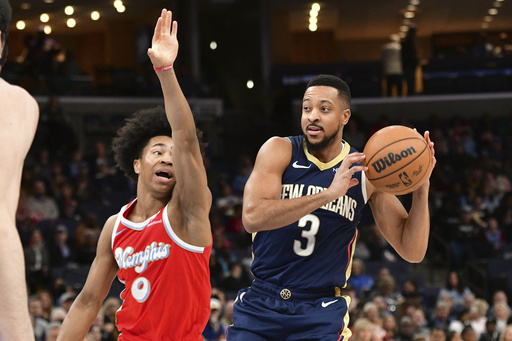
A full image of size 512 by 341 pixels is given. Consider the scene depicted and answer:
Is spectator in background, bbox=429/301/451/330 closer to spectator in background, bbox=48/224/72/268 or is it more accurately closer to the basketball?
spectator in background, bbox=48/224/72/268

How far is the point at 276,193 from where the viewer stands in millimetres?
4582

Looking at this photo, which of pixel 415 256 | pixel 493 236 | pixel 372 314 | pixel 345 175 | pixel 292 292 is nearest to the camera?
pixel 345 175

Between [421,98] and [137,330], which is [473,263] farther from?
[137,330]

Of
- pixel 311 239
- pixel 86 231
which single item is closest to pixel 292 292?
pixel 311 239

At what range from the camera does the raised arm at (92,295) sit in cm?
427

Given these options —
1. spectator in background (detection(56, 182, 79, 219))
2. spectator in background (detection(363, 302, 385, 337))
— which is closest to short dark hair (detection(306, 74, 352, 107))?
spectator in background (detection(363, 302, 385, 337))

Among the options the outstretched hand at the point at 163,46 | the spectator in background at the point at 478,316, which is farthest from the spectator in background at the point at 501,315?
the outstretched hand at the point at 163,46

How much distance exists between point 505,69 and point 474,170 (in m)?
5.07

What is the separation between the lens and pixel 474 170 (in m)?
16.2

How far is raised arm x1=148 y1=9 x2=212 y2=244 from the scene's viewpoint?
12.8 ft

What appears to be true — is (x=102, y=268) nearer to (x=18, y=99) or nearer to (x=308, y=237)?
(x=308, y=237)

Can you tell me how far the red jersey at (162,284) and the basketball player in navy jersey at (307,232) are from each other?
1.47 feet

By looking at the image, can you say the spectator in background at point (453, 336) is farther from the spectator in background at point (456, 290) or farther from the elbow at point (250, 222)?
the elbow at point (250, 222)

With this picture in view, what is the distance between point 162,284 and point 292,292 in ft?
2.69
